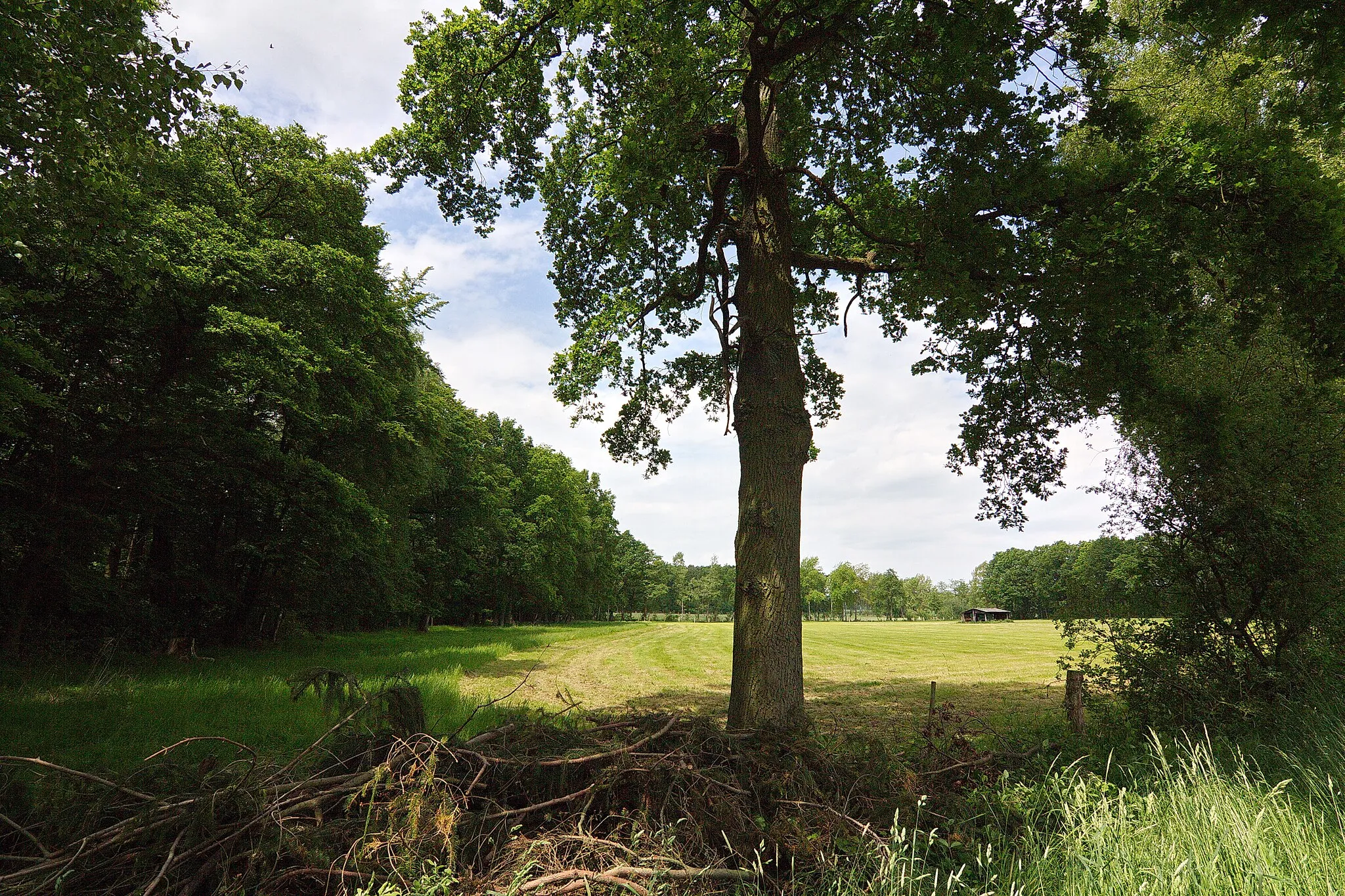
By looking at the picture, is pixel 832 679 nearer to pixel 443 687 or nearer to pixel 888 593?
pixel 443 687

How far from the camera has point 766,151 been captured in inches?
306

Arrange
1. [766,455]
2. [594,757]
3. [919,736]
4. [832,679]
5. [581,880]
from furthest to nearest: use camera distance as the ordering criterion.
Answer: [832,679] < [766,455] < [919,736] < [594,757] < [581,880]

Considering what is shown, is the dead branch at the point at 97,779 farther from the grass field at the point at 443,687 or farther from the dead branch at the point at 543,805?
the dead branch at the point at 543,805

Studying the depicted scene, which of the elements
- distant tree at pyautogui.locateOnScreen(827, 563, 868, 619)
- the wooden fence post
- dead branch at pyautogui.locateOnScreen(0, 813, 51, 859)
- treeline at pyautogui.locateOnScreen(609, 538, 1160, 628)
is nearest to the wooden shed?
treeline at pyautogui.locateOnScreen(609, 538, 1160, 628)

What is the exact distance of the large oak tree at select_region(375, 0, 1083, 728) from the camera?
5.76 meters

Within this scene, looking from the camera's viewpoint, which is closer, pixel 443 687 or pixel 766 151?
pixel 766 151

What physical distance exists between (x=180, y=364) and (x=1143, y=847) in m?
17.0

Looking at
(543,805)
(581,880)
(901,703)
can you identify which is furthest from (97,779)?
(901,703)

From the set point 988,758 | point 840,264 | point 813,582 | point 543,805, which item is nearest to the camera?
point 543,805

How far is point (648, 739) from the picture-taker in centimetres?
407

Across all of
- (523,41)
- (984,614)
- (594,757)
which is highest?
(523,41)

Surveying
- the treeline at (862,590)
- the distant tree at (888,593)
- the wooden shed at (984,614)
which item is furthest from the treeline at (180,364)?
the wooden shed at (984,614)

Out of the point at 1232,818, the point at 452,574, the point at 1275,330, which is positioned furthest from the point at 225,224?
the point at 452,574

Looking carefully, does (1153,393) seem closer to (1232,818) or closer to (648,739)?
(1232,818)
